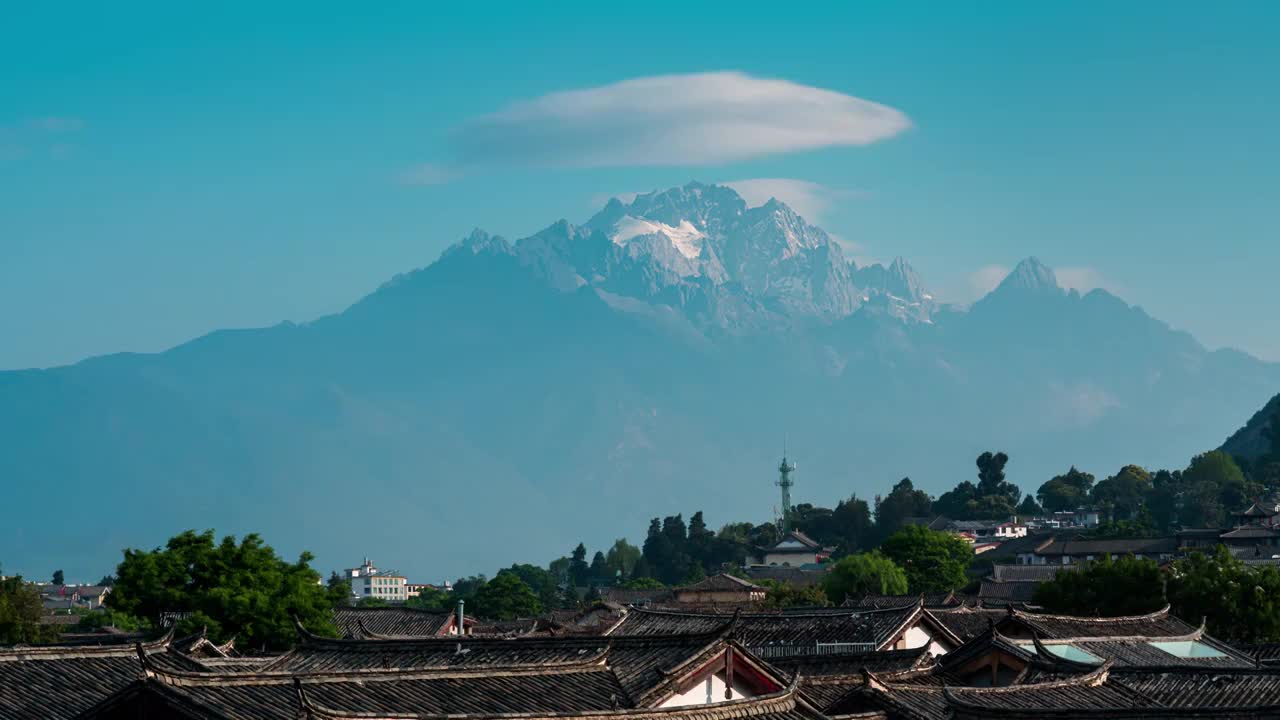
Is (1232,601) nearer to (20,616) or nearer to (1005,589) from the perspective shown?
(20,616)

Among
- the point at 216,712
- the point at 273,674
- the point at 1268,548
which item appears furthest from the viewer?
the point at 1268,548

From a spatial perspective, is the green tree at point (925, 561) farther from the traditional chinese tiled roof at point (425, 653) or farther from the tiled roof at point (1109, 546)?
the traditional chinese tiled roof at point (425, 653)

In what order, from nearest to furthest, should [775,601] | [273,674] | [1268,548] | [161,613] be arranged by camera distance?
[273,674] < [161,613] < [775,601] < [1268,548]

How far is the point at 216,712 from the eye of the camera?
30.0 m

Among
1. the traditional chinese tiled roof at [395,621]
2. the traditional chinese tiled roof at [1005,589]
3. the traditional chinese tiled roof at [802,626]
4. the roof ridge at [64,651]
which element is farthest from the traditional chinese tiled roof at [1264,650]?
the traditional chinese tiled roof at [1005,589]

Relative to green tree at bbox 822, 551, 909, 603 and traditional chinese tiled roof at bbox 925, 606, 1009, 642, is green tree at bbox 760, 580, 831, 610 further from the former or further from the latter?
traditional chinese tiled roof at bbox 925, 606, 1009, 642

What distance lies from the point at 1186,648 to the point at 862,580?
81353mm

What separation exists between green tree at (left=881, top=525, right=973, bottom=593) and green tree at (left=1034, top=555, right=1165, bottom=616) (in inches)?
2716

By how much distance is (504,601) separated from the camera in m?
154

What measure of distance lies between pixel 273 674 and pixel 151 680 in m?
3.40

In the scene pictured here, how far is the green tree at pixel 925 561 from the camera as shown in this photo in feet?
511

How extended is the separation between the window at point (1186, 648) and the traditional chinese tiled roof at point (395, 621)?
36.8 meters

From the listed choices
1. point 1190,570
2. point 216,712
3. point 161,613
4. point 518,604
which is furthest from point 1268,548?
point 216,712

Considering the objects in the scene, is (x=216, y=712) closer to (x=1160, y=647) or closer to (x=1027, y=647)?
(x=1027, y=647)
